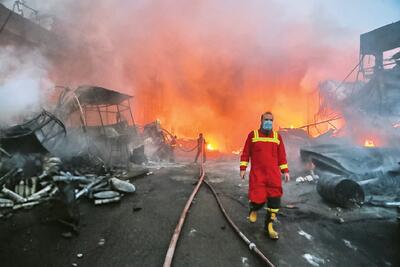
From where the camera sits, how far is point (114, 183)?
623 centimetres

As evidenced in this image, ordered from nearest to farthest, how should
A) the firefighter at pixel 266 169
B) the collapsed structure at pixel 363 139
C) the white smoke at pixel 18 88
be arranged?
1. the firefighter at pixel 266 169
2. the collapsed structure at pixel 363 139
3. the white smoke at pixel 18 88

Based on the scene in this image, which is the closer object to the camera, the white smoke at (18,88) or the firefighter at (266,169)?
the firefighter at (266,169)

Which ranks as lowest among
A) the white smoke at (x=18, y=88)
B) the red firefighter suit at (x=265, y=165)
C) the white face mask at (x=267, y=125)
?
the red firefighter suit at (x=265, y=165)

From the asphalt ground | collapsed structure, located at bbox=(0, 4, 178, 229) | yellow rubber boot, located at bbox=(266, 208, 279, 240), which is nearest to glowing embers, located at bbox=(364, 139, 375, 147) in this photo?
the asphalt ground

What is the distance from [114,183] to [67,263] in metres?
3.01

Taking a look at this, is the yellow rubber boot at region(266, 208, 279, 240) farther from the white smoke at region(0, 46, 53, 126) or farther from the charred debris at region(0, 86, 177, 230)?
the white smoke at region(0, 46, 53, 126)

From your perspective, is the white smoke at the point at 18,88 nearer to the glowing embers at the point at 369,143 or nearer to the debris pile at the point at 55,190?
the debris pile at the point at 55,190

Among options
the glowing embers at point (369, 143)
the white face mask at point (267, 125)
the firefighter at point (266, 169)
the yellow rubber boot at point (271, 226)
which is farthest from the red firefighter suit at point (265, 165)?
the glowing embers at point (369, 143)

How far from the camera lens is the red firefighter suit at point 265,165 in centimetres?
441

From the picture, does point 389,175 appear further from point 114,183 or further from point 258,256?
point 114,183

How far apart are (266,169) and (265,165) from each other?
6 centimetres

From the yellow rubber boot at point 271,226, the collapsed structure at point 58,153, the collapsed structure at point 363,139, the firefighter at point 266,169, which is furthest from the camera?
the collapsed structure at point 363,139

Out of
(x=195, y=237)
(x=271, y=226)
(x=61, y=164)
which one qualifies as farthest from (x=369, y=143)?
(x=61, y=164)

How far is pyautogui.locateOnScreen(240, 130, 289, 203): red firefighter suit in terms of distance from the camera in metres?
4.41
